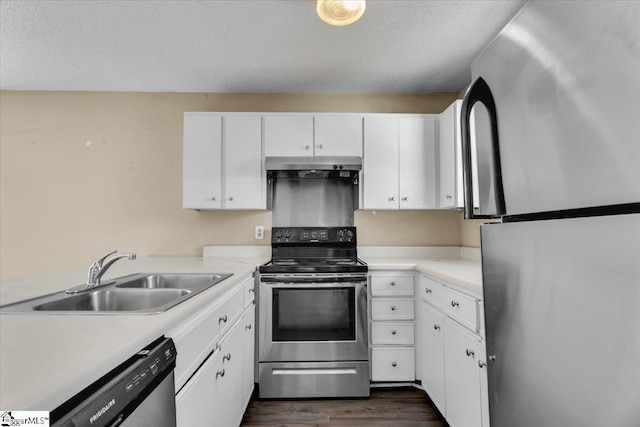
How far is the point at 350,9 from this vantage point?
168 cm

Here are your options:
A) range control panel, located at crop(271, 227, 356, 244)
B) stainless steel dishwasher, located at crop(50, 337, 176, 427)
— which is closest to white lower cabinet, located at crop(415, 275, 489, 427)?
range control panel, located at crop(271, 227, 356, 244)

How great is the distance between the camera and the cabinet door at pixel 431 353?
1.95 metres

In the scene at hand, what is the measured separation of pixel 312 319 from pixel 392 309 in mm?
592

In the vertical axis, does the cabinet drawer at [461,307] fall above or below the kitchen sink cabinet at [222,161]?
below

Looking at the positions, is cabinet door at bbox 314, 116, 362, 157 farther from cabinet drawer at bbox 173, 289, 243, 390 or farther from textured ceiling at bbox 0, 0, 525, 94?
cabinet drawer at bbox 173, 289, 243, 390

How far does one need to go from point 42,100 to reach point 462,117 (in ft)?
12.0

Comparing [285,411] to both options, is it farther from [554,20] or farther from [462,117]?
[554,20]

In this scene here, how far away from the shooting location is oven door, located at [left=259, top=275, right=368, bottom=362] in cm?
228

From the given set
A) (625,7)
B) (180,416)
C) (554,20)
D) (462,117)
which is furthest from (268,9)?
(180,416)

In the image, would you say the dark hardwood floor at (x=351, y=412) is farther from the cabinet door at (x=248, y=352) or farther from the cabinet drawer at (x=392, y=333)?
the cabinet drawer at (x=392, y=333)

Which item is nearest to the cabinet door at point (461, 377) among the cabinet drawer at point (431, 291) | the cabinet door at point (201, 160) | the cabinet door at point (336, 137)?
the cabinet drawer at point (431, 291)

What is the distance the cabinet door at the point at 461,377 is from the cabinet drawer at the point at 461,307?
1.9 inches

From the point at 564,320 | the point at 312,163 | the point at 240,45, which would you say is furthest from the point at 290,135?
the point at 564,320

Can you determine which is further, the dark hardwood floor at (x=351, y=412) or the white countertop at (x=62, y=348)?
the dark hardwood floor at (x=351, y=412)
